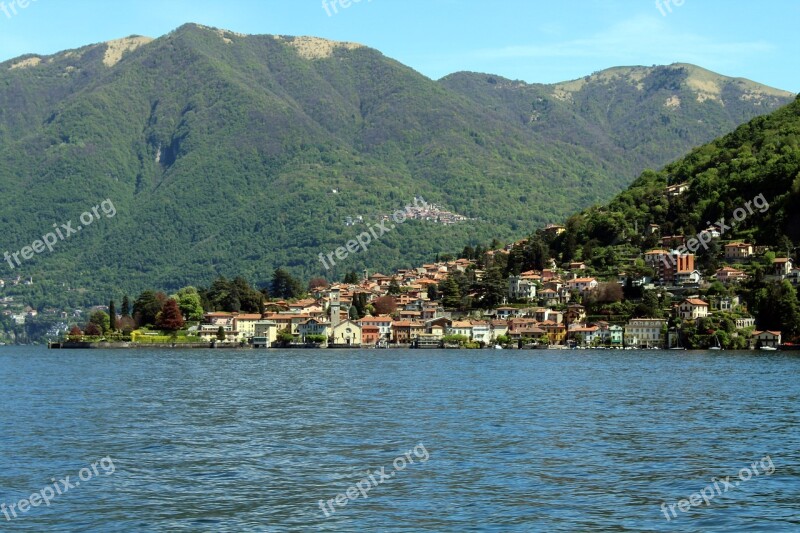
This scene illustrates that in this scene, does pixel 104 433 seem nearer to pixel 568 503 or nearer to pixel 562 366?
pixel 568 503

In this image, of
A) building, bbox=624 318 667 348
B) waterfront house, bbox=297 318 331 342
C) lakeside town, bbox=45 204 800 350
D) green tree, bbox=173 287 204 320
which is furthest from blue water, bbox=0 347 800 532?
green tree, bbox=173 287 204 320

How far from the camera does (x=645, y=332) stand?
14812cm

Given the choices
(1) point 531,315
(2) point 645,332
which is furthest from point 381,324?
(2) point 645,332

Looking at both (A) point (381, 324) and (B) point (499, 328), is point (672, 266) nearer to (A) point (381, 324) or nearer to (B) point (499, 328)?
(B) point (499, 328)

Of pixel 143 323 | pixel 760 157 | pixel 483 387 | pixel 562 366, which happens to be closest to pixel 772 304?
pixel 562 366

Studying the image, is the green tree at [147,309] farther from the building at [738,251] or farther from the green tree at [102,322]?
the building at [738,251]

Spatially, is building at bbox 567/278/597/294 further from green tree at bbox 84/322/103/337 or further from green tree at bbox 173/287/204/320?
green tree at bbox 84/322/103/337

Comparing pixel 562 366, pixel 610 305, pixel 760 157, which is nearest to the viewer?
pixel 562 366

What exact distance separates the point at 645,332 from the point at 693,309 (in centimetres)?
710

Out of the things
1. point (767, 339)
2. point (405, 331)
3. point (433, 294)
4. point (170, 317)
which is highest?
point (433, 294)

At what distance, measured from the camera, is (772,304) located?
137250mm

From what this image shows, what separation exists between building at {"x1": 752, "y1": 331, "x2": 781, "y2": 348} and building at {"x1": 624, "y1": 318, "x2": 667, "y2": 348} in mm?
13182

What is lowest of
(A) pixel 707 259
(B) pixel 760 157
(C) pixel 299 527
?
(C) pixel 299 527

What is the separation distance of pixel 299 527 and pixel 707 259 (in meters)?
148
